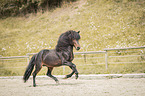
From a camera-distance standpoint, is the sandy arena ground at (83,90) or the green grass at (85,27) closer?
the sandy arena ground at (83,90)

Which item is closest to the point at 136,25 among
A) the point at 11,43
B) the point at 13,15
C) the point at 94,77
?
the point at 94,77

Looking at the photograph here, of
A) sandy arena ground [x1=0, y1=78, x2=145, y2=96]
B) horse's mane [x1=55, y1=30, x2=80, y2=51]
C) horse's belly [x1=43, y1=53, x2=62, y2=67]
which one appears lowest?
sandy arena ground [x1=0, y1=78, x2=145, y2=96]

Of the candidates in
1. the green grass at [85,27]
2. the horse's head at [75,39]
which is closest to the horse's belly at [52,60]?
the horse's head at [75,39]

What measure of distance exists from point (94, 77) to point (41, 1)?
23102mm

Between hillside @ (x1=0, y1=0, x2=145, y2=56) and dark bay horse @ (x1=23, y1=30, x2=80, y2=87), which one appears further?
hillside @ (x1=0, y1=0, x2=145, y2=56)

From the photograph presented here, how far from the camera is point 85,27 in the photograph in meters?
22.3

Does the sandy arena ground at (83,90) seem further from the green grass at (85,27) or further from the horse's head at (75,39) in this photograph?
the green grass at (85,27)

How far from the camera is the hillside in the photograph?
61.2ft

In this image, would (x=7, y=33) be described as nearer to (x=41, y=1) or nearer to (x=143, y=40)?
(x=41, y=1)

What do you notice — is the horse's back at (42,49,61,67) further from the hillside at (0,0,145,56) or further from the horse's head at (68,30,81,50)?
the hillside at (0,0,145,56)

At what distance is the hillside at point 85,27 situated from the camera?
61.2 ft

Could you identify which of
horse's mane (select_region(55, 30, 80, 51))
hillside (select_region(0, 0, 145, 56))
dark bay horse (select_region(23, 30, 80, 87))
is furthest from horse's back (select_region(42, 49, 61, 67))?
hillside (select_region(0, 0, 145, 56))

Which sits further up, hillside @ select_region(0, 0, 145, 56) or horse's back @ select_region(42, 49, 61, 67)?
hillside @ select_region(0, 0, 145, 56)

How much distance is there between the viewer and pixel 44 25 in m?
26.5
